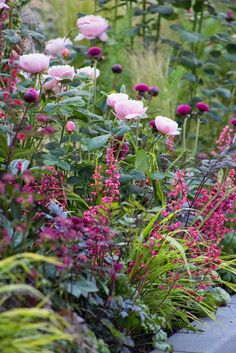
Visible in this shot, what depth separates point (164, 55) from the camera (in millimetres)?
6520

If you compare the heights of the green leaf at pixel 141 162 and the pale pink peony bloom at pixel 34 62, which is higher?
the pale pink peony bloom at pixel 34 62

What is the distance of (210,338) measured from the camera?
3.35 meters

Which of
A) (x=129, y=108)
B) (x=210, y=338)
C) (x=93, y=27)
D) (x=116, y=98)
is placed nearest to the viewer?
(x=210, y=338)

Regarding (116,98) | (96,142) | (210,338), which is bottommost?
(210,338)

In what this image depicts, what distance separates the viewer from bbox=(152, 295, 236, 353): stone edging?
10.6 ft

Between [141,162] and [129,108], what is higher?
[129,108]

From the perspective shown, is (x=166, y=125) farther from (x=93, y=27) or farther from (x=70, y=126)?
(x=93, y=27)

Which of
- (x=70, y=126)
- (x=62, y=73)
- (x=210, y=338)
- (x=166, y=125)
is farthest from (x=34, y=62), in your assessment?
(x=210, y=338)

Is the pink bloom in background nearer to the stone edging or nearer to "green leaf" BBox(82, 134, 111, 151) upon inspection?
"green leaf" BBox(82, 134, 111, 151)

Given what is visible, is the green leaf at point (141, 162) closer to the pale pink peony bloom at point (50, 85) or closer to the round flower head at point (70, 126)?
the round flower head at point (70, 126)

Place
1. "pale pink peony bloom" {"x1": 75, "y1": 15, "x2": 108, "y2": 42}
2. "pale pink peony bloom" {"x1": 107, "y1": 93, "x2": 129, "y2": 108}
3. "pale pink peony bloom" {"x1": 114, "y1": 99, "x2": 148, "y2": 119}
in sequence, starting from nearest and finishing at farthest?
"pale pink peony bloom" {"x1": 114, "y1": 99, "x2": 148, "y2": 119}
"pale pink peony bloom" {"x1": 107, "y1": 93, "x2": 129, "y2": 108}
"pale pink peony bloom" {"x1": 75, "y1": 15, "x2": 108, "y2": 42}

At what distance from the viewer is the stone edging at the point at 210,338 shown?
3.23 meters

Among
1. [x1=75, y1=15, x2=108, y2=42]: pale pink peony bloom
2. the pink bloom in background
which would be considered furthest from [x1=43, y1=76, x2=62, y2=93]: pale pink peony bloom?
[x1=75, y1=15, x2=108, y2=42]: pale pink peony bloom

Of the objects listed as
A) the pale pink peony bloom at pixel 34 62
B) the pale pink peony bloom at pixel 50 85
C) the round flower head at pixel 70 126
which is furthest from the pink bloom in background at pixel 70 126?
the pale pink peony bloom at pixel 34 62
